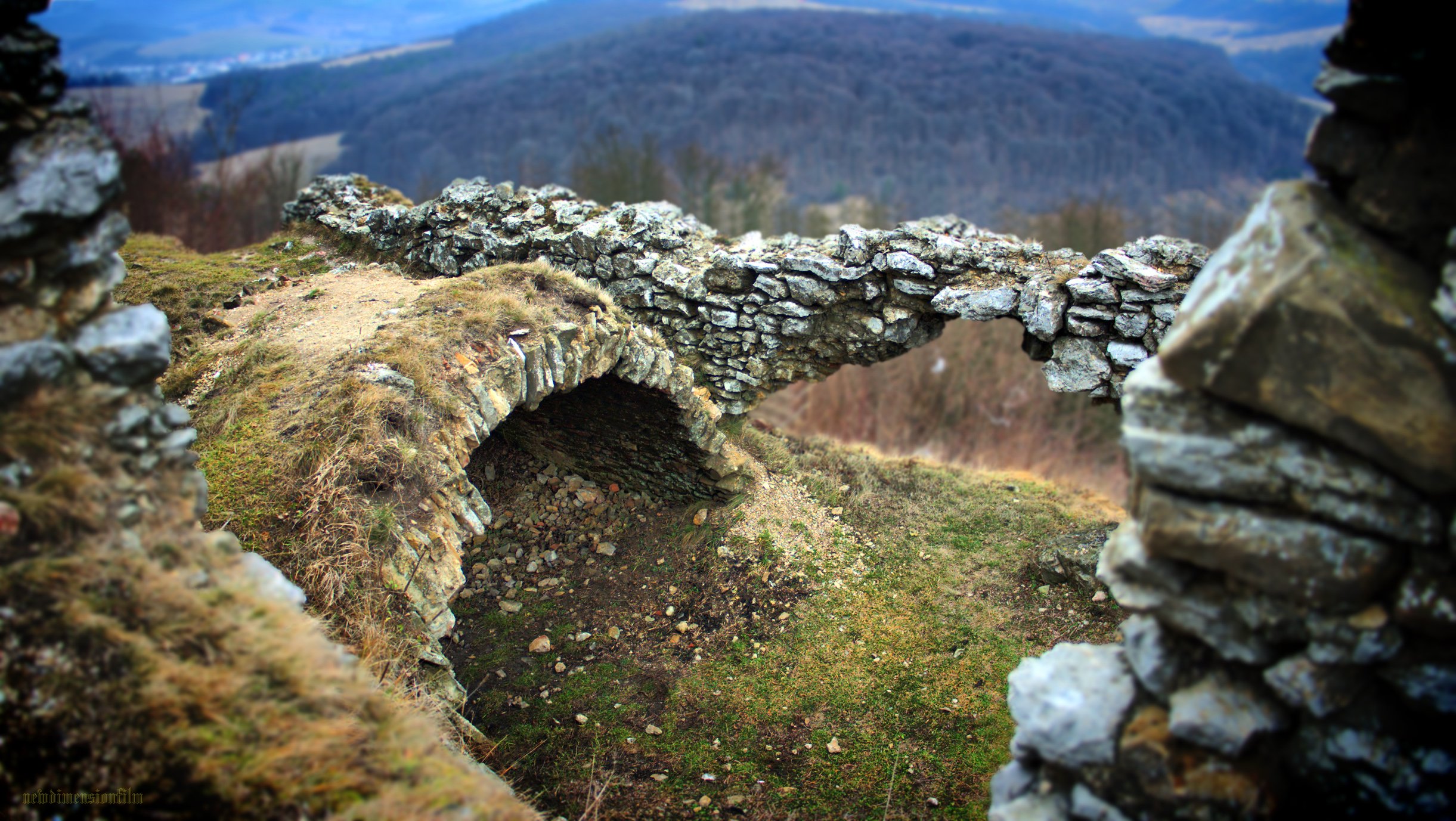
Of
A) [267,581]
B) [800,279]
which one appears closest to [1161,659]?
[267,581]

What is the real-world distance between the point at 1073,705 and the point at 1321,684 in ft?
2.63

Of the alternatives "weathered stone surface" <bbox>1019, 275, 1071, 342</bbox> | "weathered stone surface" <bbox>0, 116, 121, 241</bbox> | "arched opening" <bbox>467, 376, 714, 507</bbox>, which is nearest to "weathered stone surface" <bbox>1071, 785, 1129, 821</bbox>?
"weathered stone surface" <bbox>0, 116, 121, 241</bbox>

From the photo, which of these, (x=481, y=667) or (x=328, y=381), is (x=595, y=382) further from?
(x=481, y=667)

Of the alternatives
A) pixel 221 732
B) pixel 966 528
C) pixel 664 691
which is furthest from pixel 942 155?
pixel 221 732

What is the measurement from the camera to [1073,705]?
2873mm

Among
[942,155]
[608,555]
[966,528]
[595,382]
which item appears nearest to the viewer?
[595,382]

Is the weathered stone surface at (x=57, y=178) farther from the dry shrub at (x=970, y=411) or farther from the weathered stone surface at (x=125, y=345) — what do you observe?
the dry shrub at (x=970, y=411)

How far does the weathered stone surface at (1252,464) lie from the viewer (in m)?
2.39

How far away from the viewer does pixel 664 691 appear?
636 cm

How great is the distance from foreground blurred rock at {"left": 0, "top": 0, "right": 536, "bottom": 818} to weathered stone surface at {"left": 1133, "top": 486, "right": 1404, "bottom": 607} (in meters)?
3.06

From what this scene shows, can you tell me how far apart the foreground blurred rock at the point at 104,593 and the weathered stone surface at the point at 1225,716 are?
9.44ft

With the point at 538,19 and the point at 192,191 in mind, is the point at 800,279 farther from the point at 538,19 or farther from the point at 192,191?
the point at 538,19

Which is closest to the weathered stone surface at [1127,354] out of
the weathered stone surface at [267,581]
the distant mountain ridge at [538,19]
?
the weathered stone surface at [267,581]

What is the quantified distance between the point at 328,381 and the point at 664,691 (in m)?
3.71
